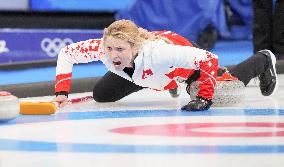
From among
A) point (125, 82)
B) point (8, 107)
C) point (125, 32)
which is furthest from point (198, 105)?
point (8, 107)

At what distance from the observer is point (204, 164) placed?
2270 millimetres

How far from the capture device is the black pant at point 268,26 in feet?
20.0

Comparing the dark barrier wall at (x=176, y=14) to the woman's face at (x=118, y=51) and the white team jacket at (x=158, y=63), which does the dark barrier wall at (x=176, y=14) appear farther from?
the woman's face at (x=118, y=51)

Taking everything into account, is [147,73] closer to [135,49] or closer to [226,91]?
[135,49]

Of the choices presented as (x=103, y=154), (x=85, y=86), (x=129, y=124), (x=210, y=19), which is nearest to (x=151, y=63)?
(x=129, y=124)

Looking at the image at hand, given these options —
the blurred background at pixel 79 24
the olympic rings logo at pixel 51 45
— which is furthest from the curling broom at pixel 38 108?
the olympic rings logo at pixel 51 45

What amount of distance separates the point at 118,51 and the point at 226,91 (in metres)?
0.70

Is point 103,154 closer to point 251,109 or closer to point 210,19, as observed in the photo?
point 251,109

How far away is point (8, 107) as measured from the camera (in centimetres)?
330

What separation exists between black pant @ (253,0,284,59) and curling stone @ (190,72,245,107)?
2.18 m

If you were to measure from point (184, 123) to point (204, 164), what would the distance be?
1.01m

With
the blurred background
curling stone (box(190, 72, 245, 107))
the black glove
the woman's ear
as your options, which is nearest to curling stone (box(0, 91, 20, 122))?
the woman's ear

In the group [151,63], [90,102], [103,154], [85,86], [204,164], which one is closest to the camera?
[204,164]

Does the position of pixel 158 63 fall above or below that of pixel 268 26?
below
